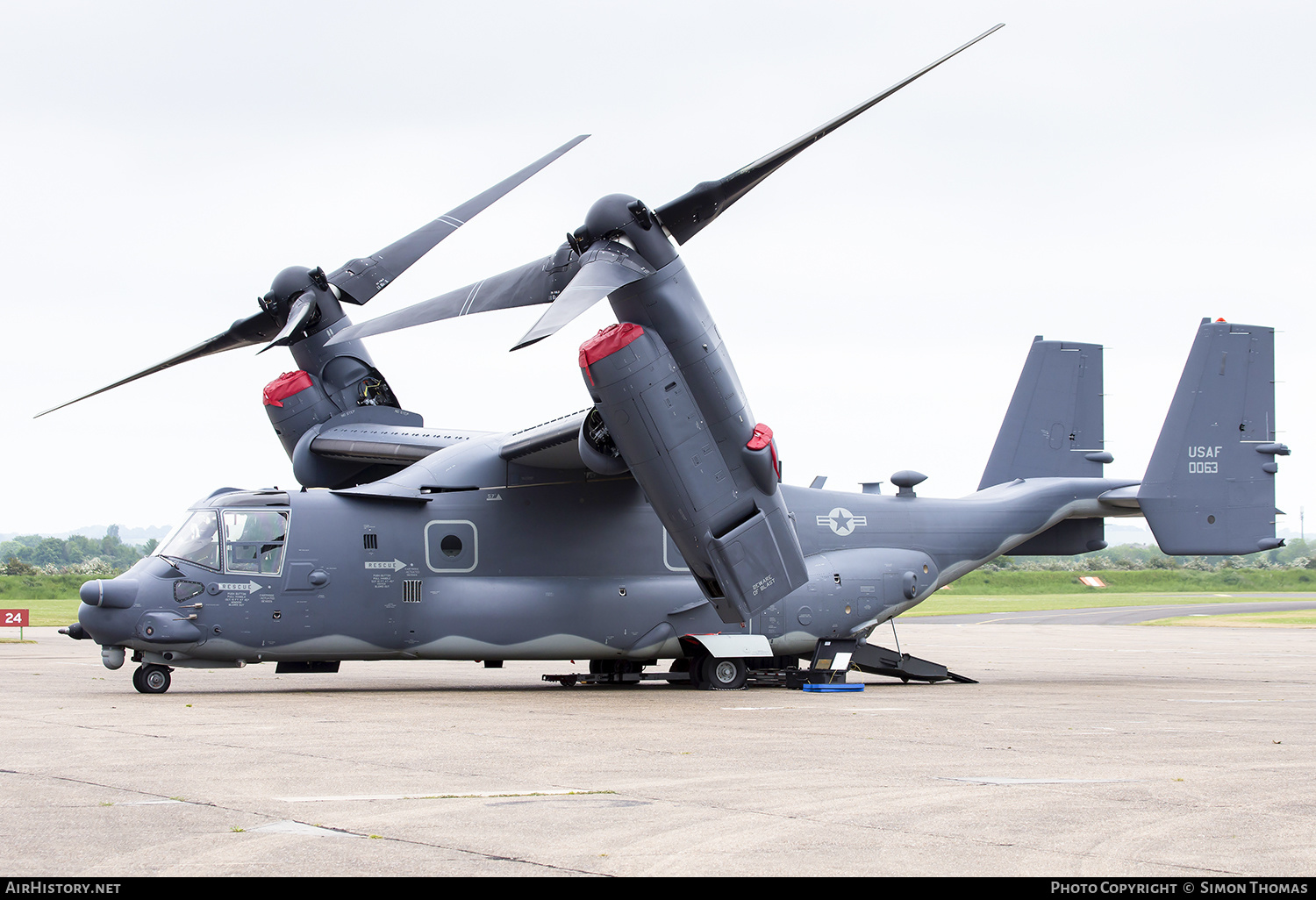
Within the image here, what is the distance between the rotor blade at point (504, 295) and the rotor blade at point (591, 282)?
0.59m

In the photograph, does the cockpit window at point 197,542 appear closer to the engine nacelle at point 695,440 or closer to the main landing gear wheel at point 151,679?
the main landing gear wheel at point 151,679

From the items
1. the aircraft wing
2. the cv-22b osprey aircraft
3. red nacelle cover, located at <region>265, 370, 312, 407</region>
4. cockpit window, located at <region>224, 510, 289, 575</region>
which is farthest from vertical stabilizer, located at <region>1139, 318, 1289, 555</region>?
red nacelle cover, located at <region>265, 370, 312, 407</region>

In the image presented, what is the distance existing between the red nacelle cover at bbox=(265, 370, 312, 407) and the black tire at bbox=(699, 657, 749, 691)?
8830mm

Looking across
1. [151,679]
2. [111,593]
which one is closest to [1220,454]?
[151,679]

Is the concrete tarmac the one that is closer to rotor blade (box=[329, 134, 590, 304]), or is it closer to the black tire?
the black tire

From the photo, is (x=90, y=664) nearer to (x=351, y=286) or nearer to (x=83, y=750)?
(x=351, y=286)

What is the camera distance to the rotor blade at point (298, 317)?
789 inches

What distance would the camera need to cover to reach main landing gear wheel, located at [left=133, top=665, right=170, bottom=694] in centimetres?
1797

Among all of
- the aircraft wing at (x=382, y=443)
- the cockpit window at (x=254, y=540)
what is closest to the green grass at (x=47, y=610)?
the aircraft wing at (x=382, y=443)

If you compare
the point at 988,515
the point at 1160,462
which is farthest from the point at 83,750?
the point at 1160,462

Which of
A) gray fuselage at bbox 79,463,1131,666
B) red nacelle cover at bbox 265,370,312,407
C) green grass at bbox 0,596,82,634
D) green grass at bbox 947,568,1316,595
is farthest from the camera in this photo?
green grass at bbox 947,568,1316,595
